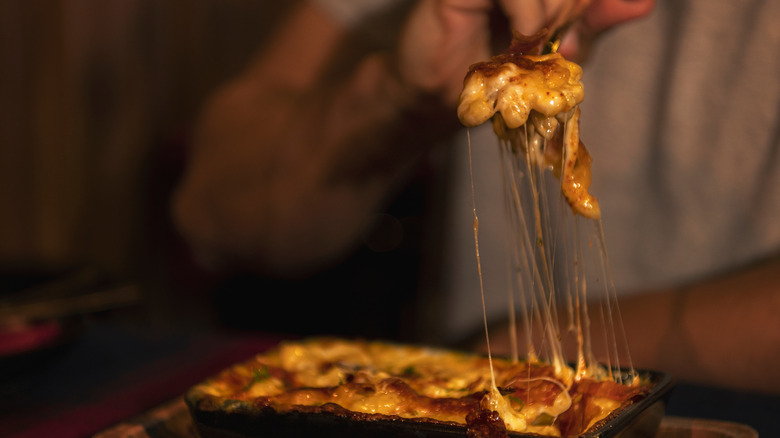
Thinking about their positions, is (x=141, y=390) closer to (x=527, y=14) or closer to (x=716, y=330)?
(x=527, y=14)

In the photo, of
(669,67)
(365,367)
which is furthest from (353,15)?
(365,367)

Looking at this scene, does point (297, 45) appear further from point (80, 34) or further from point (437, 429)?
point (80, 34)

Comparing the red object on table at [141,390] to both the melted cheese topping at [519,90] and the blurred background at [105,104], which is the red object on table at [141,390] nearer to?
the melted cheese topping at [519,90]

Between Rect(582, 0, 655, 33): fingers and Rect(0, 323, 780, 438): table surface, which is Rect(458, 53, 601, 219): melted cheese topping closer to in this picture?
Rect(582, 0, 655, 33): fingers

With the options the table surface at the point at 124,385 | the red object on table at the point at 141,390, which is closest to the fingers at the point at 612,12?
the table surface at the point at 124,385

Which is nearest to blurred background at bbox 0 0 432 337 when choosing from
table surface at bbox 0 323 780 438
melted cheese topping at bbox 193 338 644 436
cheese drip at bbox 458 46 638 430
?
table surface at bbox 0 323 780 438

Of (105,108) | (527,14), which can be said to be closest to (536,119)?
(527,14)
